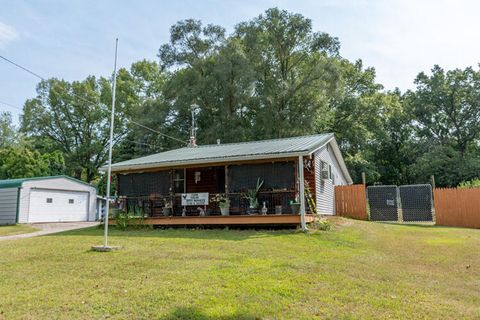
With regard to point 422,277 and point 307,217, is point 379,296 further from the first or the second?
point 307,217

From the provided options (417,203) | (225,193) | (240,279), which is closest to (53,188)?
(225,193)

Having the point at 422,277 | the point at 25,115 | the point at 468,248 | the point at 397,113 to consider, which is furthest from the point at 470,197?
the point at 25,115

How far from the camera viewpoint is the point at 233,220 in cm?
1298

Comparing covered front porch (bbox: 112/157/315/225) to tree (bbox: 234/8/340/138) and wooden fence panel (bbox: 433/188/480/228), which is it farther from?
tree (bbox: 234/8/340/138)

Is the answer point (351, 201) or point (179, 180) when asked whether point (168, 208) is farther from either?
point (351, 201)

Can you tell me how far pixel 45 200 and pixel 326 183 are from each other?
1538 cm

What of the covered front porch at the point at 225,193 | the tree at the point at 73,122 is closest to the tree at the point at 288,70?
the covered front porch at the point at 225,193

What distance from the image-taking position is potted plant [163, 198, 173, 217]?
1448cm

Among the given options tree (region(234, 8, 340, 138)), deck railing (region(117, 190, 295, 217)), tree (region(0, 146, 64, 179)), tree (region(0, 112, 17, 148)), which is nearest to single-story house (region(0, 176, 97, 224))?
deck railing (region(117, 190, 295, 217))

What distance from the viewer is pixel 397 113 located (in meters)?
36.8

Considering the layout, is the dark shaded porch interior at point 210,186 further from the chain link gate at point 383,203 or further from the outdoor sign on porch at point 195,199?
the chain link gate at point 383,203

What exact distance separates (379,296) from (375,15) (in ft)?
26.3

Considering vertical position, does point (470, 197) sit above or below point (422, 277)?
above

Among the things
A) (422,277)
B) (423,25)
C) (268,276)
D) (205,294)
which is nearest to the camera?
(205,294)
